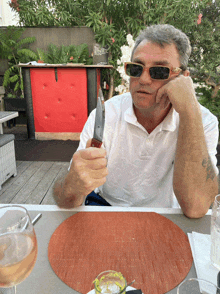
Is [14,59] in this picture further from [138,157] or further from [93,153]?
[93,153]

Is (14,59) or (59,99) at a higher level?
(14,59)

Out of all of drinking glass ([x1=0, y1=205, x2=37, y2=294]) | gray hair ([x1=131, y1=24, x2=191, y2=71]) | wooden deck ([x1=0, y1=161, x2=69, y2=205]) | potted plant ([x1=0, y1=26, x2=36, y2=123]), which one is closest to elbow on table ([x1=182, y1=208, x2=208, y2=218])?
drinking glass ([x1=0, y1=205, x2=37, y2=294])

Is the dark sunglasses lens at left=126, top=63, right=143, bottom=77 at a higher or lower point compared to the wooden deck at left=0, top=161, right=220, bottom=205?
higher

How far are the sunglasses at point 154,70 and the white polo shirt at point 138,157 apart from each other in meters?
0.22

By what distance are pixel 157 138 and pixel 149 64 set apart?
1.39 feet

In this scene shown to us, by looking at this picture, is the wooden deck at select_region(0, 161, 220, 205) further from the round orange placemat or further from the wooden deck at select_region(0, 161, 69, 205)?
the round orange placemat

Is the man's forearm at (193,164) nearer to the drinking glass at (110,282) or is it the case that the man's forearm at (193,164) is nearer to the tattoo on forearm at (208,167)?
the tattoo on forearm at (208,167)

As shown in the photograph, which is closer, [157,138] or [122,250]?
[122,250]

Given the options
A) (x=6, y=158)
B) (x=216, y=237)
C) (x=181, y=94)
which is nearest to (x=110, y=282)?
(x=216, y=237)

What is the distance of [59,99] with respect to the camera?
4.99 metres

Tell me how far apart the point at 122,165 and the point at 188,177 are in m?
0.47

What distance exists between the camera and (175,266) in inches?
26.9

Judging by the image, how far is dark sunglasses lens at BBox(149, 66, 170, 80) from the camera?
1.30 metres

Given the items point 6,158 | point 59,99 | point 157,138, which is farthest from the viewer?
point 59,99
